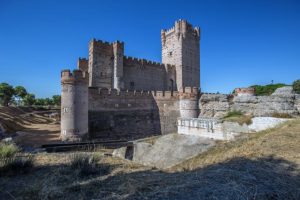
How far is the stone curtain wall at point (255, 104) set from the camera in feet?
36.5

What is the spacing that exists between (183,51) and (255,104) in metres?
17.1

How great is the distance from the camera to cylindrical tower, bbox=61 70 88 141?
1507 centimetres

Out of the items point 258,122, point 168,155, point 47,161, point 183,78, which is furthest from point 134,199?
point 183,78

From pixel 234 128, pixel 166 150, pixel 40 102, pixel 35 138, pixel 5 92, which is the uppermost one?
pixel 5 92

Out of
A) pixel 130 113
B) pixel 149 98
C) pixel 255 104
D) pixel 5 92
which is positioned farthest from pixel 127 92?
pixel 5 92

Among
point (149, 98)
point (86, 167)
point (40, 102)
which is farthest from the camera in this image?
point (40, 102)

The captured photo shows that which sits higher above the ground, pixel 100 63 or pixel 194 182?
pixel 100 63

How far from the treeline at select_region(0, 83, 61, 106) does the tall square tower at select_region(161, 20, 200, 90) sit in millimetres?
36350

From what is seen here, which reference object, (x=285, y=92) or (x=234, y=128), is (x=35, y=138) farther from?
(x=285, y=92)

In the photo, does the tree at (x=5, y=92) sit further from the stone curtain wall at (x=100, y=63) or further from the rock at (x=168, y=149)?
the rock at (x=168, y=149)

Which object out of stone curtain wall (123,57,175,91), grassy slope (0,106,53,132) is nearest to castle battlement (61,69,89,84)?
stone curtain wall (123,57,175,91)

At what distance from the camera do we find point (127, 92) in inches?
790

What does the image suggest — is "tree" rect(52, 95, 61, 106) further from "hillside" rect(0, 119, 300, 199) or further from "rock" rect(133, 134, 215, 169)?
"hillside" rect(0, 119, 300, 199)

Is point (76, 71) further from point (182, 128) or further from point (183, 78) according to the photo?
point (183, 78)
